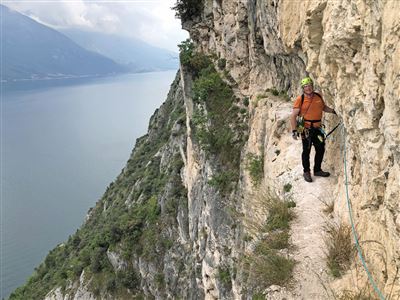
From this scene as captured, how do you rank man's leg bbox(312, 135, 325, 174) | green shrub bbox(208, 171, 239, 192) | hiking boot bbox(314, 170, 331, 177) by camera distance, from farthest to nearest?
1. green shrub bbox(208, 171, 239, 192)
2. hiking boot bbox(314, 170, 331, 177)
3. man's leg bbox(312, 135, 325, 174)

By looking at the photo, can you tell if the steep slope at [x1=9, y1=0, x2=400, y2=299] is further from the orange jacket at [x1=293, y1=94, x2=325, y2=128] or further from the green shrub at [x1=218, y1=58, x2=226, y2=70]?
the orange jacket at [x1=293, y1=94, x2=325, y2=128]

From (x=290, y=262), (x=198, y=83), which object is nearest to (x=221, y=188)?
(x=198, y=83)

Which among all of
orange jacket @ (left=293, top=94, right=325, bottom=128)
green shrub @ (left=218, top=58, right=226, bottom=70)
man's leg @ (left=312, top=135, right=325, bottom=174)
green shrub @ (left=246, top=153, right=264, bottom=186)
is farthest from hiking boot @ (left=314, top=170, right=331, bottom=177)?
green shrub @ (left=218, top=58, right=226, bottom=70)

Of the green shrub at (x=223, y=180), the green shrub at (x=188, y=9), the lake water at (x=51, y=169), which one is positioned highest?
the green shrub at (x=188, y=9)

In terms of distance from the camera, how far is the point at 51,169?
98.4m

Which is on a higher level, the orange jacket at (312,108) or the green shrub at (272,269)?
the orange jacket at (312,108)

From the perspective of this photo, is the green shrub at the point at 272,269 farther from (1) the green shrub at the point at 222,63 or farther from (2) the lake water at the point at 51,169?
(2) the lake water at the point at 51,169

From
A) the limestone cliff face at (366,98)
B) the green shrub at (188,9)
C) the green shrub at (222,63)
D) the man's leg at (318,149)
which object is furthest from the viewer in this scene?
the green shrub at (188,9)

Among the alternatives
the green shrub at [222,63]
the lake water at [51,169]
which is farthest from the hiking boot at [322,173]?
the lake water at [51,169]

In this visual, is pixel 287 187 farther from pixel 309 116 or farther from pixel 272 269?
pixel 272 269

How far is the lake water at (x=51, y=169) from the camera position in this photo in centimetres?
6731

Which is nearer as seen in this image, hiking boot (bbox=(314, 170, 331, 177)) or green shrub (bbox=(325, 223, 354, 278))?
green shrub (bbox=(325, 223, 354, 278))

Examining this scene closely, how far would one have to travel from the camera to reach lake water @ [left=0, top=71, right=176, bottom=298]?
6731 centimetres

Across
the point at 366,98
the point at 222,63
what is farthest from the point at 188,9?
the point at 366,98
